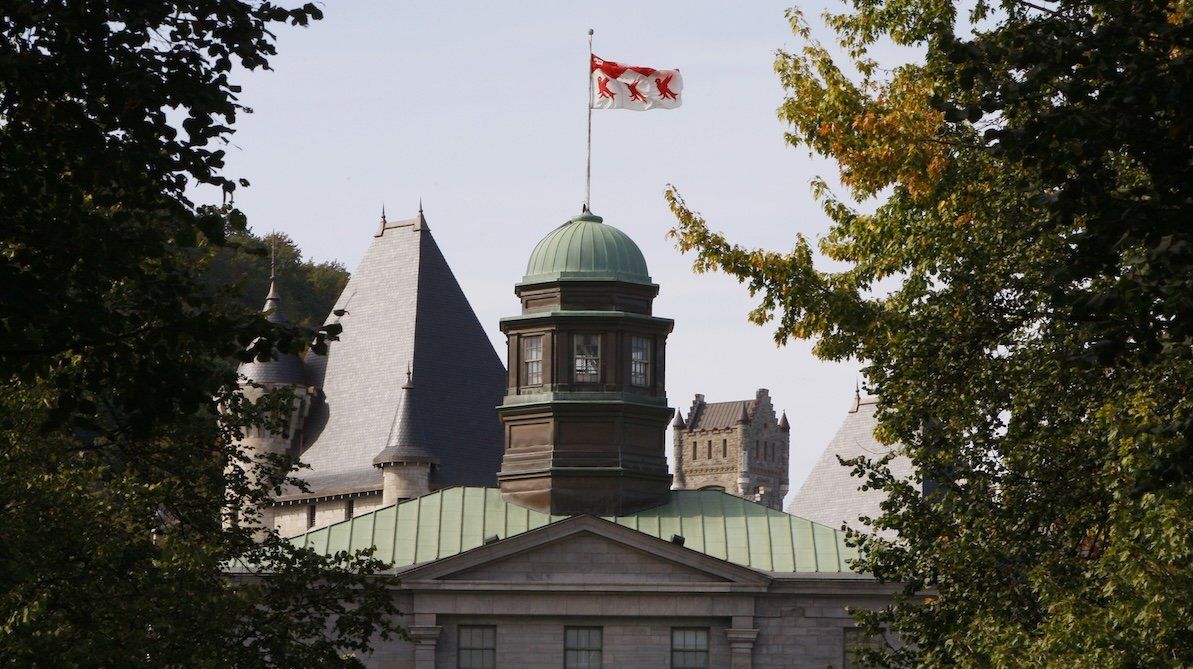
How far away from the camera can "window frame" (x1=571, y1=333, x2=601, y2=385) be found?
57.4 metres

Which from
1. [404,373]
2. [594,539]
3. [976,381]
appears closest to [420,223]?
[404,373]

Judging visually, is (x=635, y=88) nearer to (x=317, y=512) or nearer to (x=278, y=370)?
(x=317, y=512)

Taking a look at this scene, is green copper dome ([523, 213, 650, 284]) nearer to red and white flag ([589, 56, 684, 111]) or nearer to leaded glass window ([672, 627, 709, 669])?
red and white flag ([589, 56, 684, 111])

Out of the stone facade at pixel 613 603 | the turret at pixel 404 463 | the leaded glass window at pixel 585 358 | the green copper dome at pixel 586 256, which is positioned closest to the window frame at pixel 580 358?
the leaded glass window at pixel 585 358

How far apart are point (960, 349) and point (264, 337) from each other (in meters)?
12.9

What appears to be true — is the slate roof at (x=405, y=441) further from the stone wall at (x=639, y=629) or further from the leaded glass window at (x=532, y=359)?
the stone wall at (x=639, y=629)

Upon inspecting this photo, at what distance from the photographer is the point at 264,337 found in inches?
624

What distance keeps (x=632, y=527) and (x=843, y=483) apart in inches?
754

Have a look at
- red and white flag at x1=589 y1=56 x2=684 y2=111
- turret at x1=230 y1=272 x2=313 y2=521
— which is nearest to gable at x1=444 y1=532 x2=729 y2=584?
red and white flag at x1=589 y1=56 x2=684 y2=111

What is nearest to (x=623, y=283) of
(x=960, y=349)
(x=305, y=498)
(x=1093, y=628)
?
(x=305, y=498)

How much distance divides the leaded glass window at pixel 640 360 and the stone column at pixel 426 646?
8585 millimetres

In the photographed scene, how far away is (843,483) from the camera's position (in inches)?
2913

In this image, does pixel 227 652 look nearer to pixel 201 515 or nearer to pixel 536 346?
pixel 201 515

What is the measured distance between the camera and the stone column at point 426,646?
54156 millimetres
